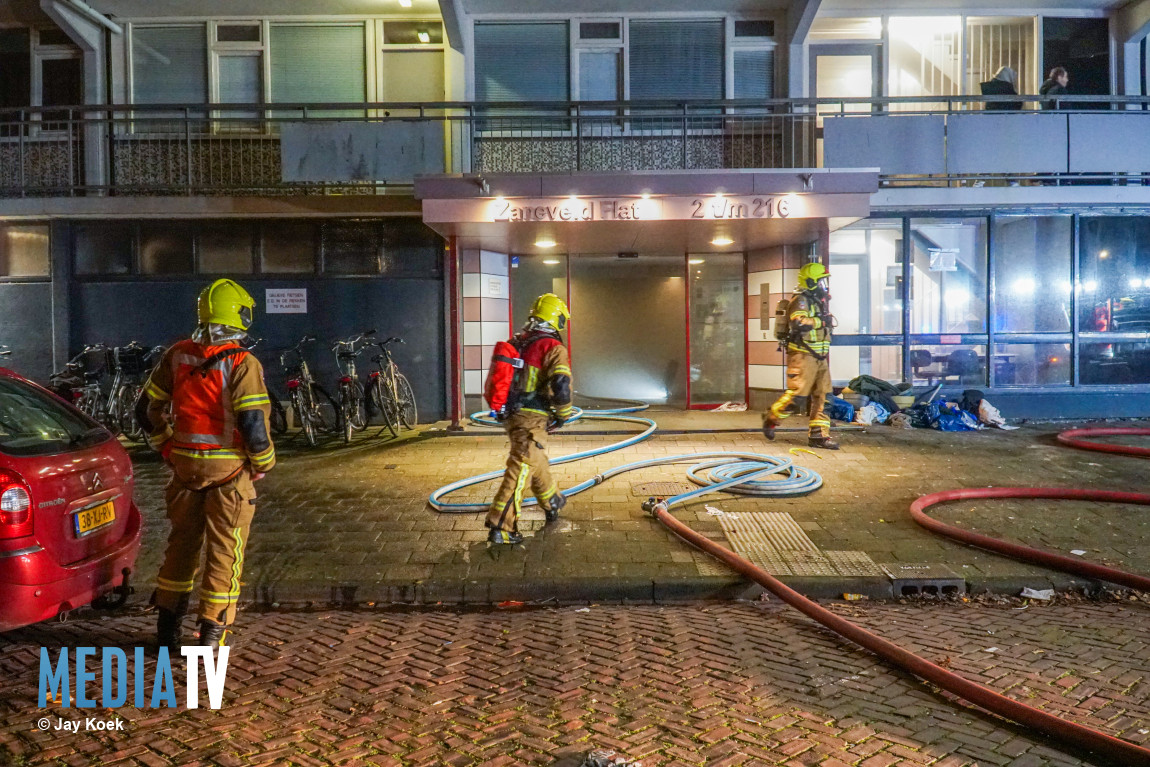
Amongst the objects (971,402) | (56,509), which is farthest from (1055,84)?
(56,509)

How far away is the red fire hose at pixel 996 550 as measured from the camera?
2.99 meters

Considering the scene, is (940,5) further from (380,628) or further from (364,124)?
(380,628)

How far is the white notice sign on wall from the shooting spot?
1240cm

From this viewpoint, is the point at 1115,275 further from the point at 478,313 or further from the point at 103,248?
the point at 103,248

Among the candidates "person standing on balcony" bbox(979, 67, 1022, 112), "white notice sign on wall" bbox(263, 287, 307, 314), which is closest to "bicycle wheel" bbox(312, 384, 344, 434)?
"white notice sign on wall" bbox(263, 287, 307, 314)

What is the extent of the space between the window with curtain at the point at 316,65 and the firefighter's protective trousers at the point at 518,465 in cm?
916

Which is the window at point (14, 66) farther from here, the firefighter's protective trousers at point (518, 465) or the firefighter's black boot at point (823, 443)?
the firefighter's black boot at point (823, 443)

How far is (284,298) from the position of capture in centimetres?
1241

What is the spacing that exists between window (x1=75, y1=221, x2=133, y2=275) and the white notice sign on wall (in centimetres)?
228

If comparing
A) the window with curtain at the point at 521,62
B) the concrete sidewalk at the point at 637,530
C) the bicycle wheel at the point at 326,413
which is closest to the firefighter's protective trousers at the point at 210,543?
the concrete sidewalk at the point at 637,530

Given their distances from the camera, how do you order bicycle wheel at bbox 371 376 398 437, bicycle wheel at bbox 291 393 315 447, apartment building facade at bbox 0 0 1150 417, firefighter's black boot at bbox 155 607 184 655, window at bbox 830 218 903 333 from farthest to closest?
window at bbox 830 218 903 333 < apartment building facade at bbox 0 0 1150 417 < bicycle wheel at bbox 371 376 398 437 < bicycle wheel at bbox 291 393 315 447 < firefighter's black boot at bbox 155 607 184 655

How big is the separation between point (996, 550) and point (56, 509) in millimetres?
5999

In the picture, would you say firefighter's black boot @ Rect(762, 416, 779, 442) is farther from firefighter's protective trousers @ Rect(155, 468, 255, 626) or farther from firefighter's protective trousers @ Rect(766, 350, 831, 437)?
firefighter's protective trousers @ Rect(155, 468, 255, 626)

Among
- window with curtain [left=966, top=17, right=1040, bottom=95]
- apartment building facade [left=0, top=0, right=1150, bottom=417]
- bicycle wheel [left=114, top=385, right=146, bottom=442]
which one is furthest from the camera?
window with curtain [left=966, top=17, right=1040, bottom=95]
